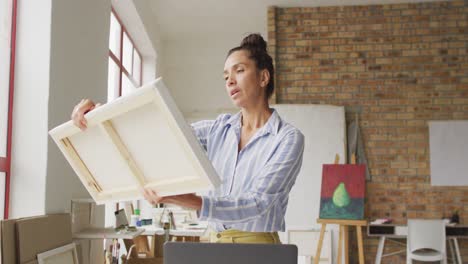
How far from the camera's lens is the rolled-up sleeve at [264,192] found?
1.25 meters

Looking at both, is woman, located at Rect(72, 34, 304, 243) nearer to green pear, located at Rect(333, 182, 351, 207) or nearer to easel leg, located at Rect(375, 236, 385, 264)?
green pear, located at Rect(333, 182, 351, 207)

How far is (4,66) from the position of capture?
2943 mm

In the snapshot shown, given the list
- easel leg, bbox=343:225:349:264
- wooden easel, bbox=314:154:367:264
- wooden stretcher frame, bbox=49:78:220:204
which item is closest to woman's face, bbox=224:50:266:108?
wooden stretcher frame, bbox=49:78:220:204

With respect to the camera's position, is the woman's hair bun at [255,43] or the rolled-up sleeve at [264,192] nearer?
the rolled-up sleeve at [264,192]

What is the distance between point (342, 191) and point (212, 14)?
9.79 feet

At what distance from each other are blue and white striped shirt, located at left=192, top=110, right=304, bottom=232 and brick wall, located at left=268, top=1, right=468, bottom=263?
544cm

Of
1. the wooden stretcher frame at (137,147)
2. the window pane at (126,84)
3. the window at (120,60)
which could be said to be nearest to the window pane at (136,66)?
the window at (120,60)

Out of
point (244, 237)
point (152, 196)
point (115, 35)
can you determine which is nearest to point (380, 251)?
point (115, 35)

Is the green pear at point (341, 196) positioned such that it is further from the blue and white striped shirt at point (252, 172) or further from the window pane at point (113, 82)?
the blue and white striped shirt at point (252, 172)

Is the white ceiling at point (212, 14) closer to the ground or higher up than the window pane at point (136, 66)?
higher up

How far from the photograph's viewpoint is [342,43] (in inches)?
277

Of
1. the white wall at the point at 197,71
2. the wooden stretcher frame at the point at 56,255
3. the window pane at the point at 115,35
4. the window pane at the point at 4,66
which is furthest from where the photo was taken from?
the white wall at the point at 197,71

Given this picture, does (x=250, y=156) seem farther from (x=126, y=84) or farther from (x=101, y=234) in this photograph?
(x=126, y=84)

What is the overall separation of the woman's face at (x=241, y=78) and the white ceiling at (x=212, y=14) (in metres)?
5.49
